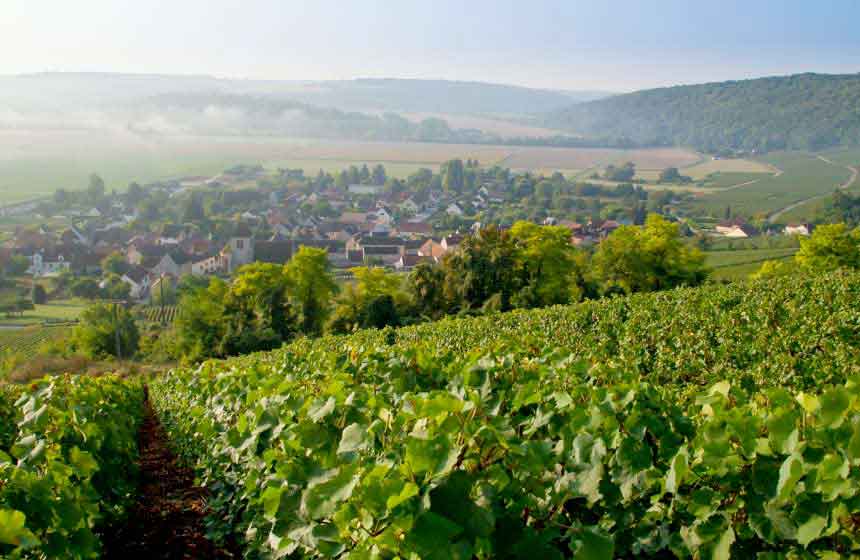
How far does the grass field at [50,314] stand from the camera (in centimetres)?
7100

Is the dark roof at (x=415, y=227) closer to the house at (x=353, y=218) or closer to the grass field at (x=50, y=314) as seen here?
the house at (x=353, y=218)

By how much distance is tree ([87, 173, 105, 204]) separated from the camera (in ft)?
561

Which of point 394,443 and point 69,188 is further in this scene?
point 69,188

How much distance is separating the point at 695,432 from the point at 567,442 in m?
0.55

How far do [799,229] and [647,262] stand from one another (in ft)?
193

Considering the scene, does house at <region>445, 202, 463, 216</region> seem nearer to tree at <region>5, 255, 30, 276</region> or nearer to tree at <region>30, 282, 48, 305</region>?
tree at <region>5, 255, 30, 276</region>

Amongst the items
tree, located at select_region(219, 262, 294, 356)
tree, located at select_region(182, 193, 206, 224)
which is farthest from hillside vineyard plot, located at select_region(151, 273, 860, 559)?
tree, located at select_region(182, 193, 206, 224)

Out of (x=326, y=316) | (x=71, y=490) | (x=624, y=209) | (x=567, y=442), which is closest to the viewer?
(x=567, y=442)

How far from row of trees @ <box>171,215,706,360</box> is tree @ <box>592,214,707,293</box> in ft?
0.19

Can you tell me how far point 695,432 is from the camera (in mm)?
3025

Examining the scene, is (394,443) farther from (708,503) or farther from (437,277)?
(437,277)

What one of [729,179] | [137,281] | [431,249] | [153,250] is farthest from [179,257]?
[729,179]

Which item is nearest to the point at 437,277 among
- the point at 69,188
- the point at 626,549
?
the point at 626,549

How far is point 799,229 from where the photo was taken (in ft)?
290
